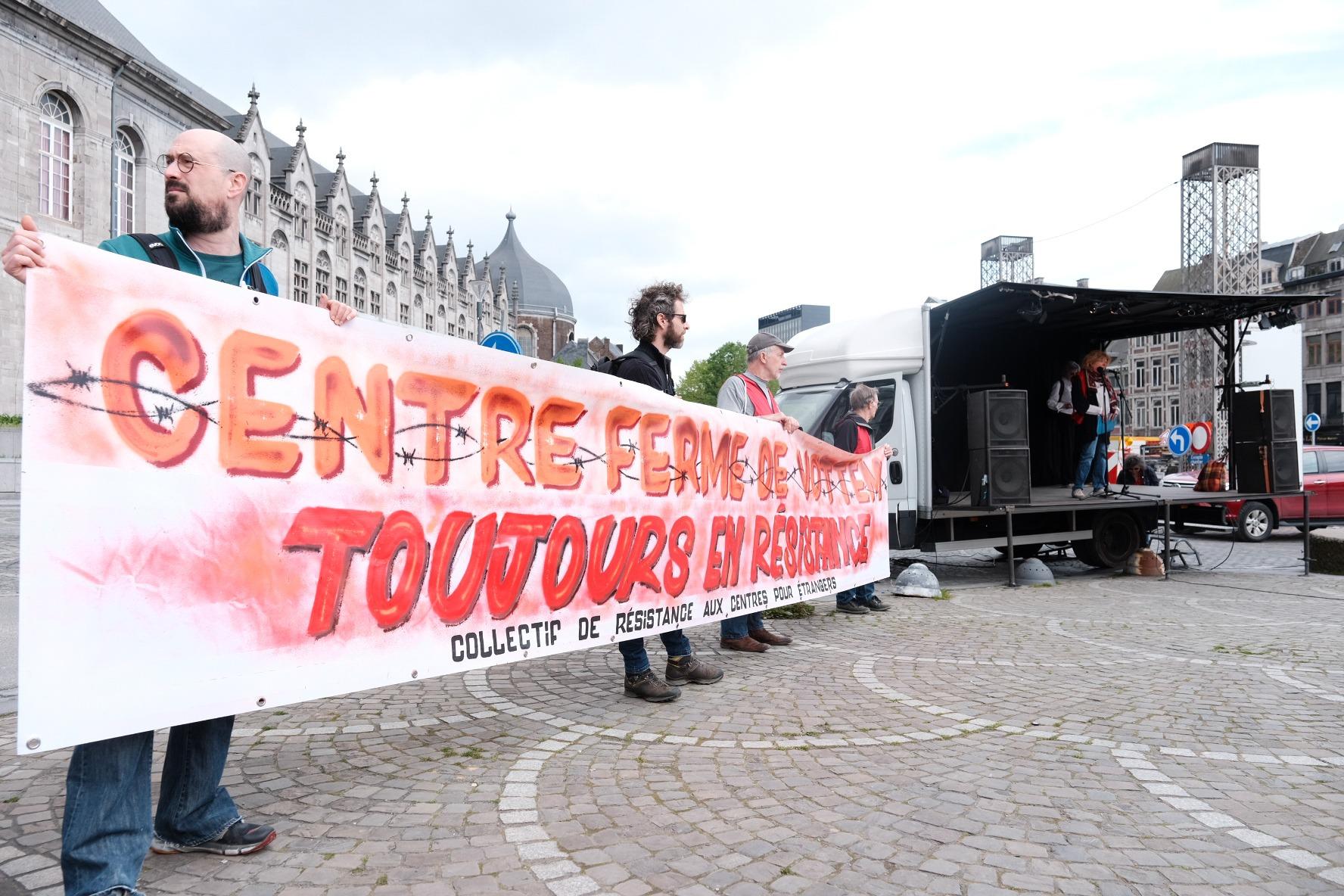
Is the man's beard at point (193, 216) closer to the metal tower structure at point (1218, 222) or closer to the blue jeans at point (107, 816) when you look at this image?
the blue jeans at point (107, 816)

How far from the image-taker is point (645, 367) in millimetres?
4953

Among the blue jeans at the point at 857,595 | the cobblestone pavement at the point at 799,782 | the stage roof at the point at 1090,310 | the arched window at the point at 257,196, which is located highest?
the arched window at the point at 257,196

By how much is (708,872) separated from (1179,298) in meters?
10.8

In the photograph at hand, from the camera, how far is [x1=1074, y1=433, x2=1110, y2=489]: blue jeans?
11.9 metres

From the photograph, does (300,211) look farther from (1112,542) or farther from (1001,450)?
(1112,542)

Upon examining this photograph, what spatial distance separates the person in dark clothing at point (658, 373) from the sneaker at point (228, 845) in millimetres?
2193

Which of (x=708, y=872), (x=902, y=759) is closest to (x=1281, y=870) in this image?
(x=902, y=759)

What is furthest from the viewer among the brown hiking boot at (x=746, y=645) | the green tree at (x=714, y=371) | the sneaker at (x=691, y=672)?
the green tree at (x=714, y=371)

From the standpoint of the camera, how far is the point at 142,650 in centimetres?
248

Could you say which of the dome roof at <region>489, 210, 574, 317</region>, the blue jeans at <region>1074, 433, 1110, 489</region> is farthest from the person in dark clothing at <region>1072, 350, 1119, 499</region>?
the dome roof at <region>489, 210, 574, 317</region>

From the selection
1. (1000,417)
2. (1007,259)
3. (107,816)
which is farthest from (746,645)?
(1007,259)

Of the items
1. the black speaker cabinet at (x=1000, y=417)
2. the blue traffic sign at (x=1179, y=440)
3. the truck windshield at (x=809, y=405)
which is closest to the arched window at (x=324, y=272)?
the blue traffic sign at (x=1179, y=440)

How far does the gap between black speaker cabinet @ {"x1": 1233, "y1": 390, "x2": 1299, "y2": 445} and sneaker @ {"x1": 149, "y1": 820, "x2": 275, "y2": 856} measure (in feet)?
43.4

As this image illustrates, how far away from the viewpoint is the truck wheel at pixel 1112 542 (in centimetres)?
1162
